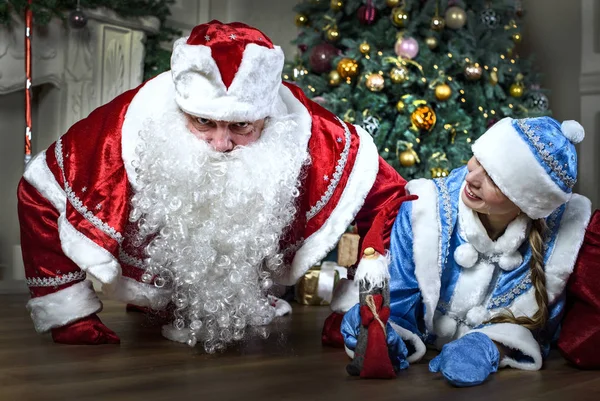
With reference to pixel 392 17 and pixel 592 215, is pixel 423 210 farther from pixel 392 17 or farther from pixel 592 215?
pixel 392 17

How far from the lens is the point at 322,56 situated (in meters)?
3.77

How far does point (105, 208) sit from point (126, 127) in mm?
231

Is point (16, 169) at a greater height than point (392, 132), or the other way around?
point (392, 132)

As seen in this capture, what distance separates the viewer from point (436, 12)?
12.2 ft

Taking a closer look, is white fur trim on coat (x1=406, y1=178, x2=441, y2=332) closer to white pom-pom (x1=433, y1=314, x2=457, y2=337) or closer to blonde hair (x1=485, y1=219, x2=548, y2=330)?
white pom-pom (x1=433, y1=314, x2=457, y2=337)

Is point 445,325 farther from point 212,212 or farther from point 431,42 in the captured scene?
point 431,42

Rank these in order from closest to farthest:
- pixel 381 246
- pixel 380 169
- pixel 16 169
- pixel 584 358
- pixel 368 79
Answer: pixel 381 246 < pixel 584 358 < pixel 380 169 < pixel 368 79 < pixel 16 169

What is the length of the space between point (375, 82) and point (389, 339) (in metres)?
1.89

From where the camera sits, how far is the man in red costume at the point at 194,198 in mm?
1992

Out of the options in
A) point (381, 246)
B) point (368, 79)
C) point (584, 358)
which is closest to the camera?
point (381, 246)

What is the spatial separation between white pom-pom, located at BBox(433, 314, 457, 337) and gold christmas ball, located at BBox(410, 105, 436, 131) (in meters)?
1.60

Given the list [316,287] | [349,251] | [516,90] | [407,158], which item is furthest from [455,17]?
[349,251]

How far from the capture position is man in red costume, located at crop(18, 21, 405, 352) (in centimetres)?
199

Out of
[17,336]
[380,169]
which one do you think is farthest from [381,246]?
[17,336]
